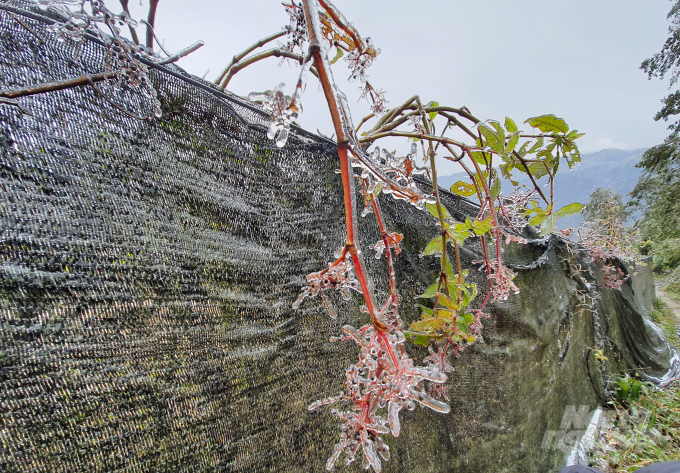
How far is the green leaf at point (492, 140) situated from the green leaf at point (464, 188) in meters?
0.14

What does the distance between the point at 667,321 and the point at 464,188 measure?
234 inches

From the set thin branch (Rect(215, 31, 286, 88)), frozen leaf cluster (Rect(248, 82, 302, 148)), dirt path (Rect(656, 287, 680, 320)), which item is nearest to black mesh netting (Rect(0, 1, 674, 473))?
frozen leaf cluster (Rect(248, 82, 302, 148))

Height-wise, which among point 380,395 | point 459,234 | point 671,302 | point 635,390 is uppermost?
point 459,234

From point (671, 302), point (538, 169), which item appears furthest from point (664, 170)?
point (538, 169)

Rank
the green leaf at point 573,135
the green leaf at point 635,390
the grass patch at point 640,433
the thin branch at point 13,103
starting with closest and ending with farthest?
the thin branch at point 13,103, the green leaf at point 573,135, the grass patch at point 640,433, the green leaf at point 635,390

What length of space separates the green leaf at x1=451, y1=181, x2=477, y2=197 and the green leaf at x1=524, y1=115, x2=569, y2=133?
0.71ft

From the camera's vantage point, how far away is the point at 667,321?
4676mm

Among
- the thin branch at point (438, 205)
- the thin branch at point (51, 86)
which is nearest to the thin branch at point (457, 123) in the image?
the thin branch at point (438, 205)

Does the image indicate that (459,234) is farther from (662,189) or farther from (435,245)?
(662,189)

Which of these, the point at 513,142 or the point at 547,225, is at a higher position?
the point at 513,142

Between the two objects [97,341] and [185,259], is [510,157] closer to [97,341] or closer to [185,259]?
[185,259]

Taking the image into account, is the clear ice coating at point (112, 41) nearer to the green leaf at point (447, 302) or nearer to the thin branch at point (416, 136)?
the thin branch at point (416, 136)

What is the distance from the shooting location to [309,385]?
71 centimetres

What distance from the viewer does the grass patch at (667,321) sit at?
3.88m
